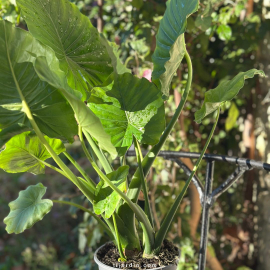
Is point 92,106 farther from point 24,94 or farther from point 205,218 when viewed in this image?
point 205,218

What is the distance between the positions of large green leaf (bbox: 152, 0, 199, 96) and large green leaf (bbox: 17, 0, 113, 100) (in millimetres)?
93

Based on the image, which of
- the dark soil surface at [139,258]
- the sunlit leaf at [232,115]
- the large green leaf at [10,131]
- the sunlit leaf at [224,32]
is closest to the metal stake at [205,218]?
the dark soil surface at [139,258]

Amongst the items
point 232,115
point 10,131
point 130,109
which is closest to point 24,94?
point 10,131

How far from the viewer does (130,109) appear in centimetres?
55

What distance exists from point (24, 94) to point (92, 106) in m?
0.13

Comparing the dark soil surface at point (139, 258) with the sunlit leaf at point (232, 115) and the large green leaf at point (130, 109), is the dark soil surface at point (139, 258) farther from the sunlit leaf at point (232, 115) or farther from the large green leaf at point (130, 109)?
the sunlit leaf at point (232, 115)

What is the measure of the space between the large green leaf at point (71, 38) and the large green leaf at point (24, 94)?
6cm

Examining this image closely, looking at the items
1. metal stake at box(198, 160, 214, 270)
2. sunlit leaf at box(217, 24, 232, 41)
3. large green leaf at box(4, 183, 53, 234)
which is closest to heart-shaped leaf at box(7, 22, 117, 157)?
large green leaf at box(4, 183, 53, 234)

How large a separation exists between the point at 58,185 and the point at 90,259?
1.04 metres

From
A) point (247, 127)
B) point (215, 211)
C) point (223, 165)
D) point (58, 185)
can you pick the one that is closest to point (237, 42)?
point (247, 127)

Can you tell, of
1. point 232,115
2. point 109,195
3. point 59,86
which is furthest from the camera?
point 232,115

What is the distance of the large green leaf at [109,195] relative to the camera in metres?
0.49

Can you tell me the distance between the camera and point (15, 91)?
0.46 meters

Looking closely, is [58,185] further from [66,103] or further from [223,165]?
[66,103]
